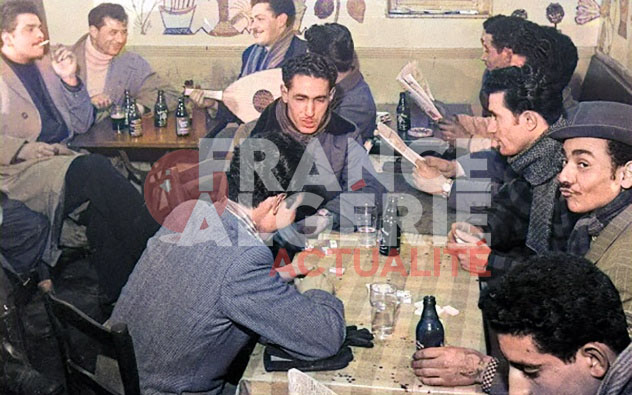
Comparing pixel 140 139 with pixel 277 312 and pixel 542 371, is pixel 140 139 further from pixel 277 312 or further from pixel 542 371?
pixel 542 371

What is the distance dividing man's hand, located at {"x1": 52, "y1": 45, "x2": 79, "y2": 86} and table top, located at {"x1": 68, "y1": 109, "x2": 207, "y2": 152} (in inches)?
17.5

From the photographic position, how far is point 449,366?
7.77ft

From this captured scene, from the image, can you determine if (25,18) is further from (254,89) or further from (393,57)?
(393,57)

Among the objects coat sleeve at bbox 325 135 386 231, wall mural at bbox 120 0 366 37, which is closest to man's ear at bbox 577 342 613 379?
coat sleeve at bbox 325 135 386 231

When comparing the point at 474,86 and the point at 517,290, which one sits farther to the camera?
the point at 474,86

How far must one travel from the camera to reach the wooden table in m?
5.17

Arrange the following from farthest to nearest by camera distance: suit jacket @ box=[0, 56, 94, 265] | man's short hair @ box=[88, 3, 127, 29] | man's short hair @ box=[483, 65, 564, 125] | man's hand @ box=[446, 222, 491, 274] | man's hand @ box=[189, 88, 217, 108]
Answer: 1. man's short hair @ box=[88, 3, 127, 29]
2. man's hand @ box=[189, 88, 217, 108]
3. suit jacket @ box=[0, 56, 94, 265]
4. man's short hair @ box=[483, 65, 564, 125]
5. man's hand @ box=[446, 222, 491, 274]

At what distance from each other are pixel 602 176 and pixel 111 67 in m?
4.42

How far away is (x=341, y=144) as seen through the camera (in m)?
4.50

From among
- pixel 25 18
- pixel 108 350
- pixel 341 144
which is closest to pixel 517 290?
pixel 108 350

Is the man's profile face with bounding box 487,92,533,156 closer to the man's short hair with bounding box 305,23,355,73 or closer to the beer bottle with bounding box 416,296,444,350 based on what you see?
the beer bottle with bounding box 416,296,444,350

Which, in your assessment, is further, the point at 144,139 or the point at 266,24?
the point at 266,24

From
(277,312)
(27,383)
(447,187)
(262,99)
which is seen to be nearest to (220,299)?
(277,312)

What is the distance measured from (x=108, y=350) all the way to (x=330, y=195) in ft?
6.78
